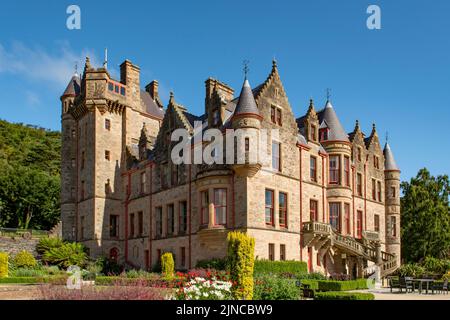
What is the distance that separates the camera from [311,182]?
3697 cm

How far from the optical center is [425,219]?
173 ft

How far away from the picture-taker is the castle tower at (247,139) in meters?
31.0

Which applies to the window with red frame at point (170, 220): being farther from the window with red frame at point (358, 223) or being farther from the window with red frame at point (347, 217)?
the window with red frame at point (358, 223)

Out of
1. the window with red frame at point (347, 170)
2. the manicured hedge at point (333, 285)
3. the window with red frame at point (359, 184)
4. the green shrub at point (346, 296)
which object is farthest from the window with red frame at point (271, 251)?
the window with red frame at point (359, 184)

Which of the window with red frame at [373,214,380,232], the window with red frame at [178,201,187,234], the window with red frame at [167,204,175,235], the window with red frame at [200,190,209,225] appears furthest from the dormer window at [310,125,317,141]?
the window with red frame at [167,204,175,235]

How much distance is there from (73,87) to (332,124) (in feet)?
95.4

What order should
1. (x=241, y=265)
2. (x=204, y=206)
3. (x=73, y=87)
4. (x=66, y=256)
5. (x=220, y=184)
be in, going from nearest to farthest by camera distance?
1. (x=241, y=265)
2. (x=220, y=184)
3. (x=204, y=206)
4. (x=66, y=256)
5. (x=73, y=87)

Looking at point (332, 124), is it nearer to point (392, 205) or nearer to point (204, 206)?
point (392, 205)

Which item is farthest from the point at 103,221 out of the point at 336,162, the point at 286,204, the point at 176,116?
the point at 336,162

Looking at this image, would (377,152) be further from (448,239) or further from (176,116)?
(176,116)

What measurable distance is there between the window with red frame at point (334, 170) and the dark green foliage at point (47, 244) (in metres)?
25.8

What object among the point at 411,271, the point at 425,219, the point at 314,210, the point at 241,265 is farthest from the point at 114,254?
the point at 425,219

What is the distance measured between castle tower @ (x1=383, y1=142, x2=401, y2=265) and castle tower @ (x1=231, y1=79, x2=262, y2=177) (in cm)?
2169

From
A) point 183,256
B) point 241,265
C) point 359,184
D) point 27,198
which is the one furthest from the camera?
point 27,198
